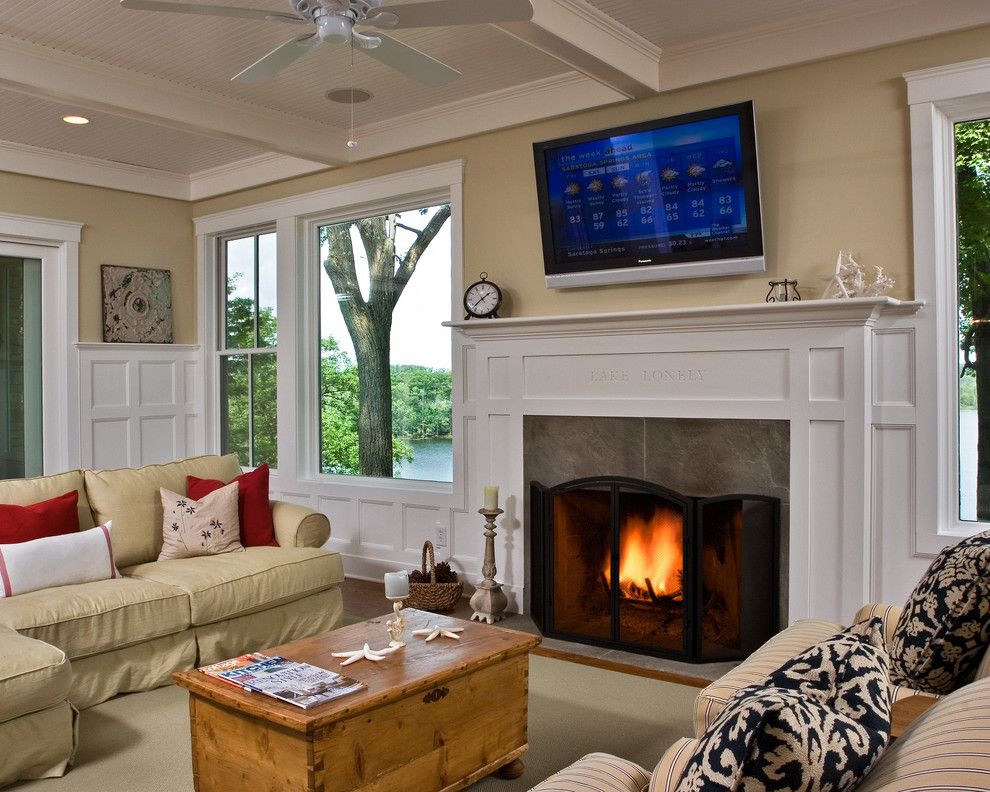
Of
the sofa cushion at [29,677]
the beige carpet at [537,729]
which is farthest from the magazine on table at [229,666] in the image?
the sofa cushion at [29,677]

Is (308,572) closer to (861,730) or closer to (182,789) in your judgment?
(182,789)

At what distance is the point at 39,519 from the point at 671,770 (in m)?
2.91

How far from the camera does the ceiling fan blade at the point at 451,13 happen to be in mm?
2391

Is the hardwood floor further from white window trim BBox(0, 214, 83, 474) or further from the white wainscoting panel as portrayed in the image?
white window trim BBox(0, 214, 83, 474)

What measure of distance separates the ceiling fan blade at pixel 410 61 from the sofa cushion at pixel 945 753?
2.33 metres

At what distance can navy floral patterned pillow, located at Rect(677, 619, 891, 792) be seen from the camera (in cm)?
111

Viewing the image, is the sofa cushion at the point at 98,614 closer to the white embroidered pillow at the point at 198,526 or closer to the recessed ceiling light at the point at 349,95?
the white embroidered pillow at the point at 198,526

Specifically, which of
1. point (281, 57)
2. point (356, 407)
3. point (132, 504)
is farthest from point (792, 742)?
point (356, 407)

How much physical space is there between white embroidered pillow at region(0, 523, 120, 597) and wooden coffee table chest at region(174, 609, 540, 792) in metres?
1.23

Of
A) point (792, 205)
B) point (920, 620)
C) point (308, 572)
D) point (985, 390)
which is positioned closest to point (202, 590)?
point (308, 572)

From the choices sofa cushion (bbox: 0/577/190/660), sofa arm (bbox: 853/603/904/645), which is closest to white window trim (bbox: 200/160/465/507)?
sofa cushion (bbox: 0/577/190/660)

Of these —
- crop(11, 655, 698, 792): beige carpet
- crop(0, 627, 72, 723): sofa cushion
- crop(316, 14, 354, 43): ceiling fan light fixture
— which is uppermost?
crop(316, 14, 354, 43): ceiling fan light fixture

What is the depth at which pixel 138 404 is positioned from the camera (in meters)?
6.11

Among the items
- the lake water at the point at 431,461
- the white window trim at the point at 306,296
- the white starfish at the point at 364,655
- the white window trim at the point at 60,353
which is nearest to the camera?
the white starfish at the point at 364,655
